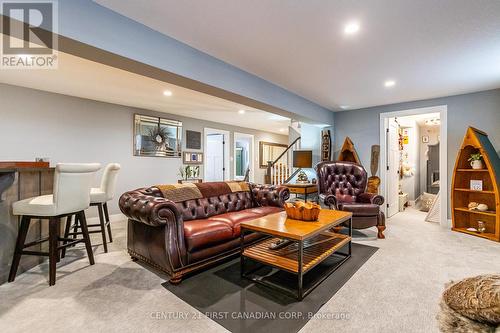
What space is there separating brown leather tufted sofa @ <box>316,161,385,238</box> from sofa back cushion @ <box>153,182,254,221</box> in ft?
4.38

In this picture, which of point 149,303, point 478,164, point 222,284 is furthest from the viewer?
point 478,164

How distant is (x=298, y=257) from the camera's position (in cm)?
193

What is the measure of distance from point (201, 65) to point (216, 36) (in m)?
0.41

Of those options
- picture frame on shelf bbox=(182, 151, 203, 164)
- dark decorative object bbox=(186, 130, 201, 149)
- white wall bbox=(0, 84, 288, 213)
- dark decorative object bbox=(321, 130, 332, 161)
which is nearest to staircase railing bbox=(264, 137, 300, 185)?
dark decorative object bbox=(321, 130, 332, 161)

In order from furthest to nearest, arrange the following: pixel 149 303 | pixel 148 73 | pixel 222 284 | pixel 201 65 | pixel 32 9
A: pixel 201 65 → pixel 148 73 → pixel 222 284 → pixel 149 303 → pixel 32 9

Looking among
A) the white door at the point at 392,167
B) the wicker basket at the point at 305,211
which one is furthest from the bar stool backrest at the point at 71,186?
the white door at the point at 392,167

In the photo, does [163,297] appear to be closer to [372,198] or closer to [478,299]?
[478,299]

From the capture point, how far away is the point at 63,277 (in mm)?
2328

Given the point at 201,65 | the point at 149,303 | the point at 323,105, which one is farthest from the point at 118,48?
the point at 323,105

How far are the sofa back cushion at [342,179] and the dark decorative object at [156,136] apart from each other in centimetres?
332

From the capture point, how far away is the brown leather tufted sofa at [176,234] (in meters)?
2.20

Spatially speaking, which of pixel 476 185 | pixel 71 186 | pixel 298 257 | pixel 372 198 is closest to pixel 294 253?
pixel 298 257

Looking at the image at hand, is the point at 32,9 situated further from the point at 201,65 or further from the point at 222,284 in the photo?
the point at 222,284

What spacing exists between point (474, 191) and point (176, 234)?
4633mm
